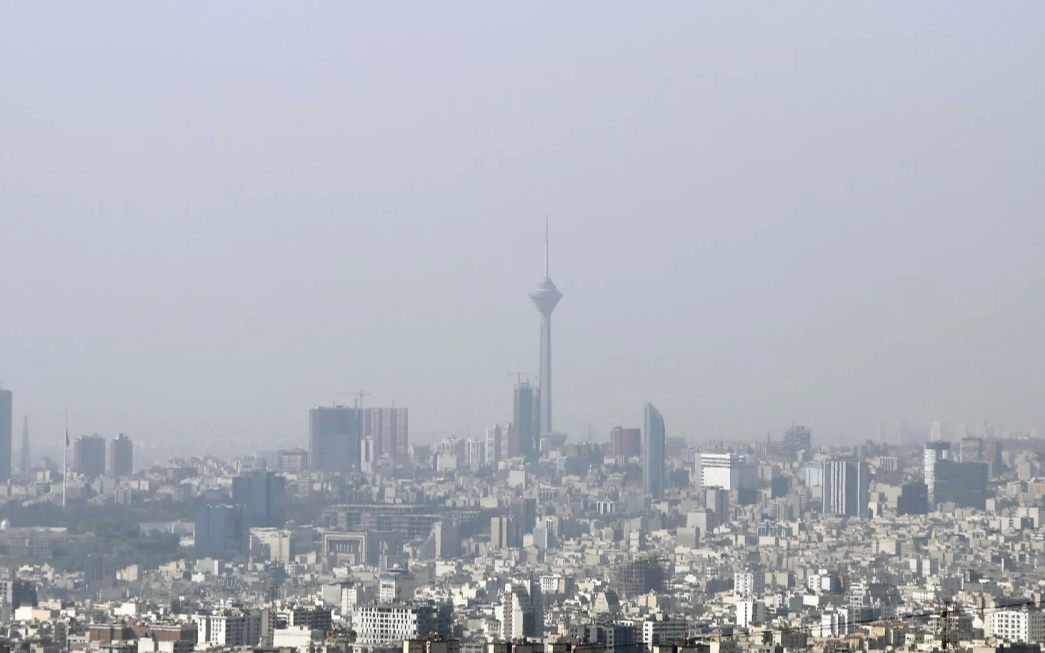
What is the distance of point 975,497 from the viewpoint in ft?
195

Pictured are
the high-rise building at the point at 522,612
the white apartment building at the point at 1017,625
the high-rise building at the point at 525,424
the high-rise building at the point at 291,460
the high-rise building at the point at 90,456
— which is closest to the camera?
the white apartment building at the point at 1017,625

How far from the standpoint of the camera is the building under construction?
41.3m

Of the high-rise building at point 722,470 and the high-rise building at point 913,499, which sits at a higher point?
the high-rise building at point 722,470

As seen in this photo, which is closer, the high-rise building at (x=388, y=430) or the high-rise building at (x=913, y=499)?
the high-rise building at (x=913, y=499)

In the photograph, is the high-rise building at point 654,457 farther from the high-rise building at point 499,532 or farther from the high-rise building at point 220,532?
the high-rise building at point 220,532

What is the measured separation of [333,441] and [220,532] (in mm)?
14652

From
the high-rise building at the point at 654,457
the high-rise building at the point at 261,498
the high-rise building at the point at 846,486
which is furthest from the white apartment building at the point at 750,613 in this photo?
the high-rise building at the point at 654,457

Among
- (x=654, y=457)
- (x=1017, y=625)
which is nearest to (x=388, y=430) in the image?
(x=654, y=457)

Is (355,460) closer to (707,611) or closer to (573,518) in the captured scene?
(573,518)

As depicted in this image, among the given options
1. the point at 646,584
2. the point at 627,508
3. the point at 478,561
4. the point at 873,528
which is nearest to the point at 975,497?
the point at 873,528

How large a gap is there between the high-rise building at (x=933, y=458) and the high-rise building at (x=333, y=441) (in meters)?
15.1

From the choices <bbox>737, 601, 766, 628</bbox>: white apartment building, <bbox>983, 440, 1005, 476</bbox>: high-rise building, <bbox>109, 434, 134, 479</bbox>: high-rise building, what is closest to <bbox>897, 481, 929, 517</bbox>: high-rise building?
<bbox>983, 440, 1005, 476</bbox>: high-rise building

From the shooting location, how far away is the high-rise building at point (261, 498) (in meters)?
56.8

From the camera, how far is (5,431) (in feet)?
199
